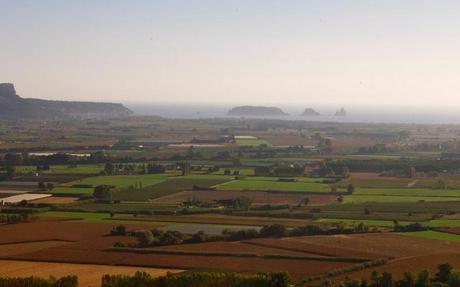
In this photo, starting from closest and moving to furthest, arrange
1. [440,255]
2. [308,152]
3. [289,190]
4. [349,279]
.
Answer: [349,279], [440,255], [289,190], [308,152]

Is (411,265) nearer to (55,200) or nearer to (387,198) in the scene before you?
(387,198)

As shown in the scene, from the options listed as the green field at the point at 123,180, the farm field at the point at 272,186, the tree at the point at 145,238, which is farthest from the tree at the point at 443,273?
the green field at the point at 123,180

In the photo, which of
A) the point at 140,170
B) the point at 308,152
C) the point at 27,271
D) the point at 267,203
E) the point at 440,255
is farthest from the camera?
the point at 308,152

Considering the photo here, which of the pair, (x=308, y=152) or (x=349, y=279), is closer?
(x=349, y=279)

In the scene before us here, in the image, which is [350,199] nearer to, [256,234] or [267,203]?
[267,203]

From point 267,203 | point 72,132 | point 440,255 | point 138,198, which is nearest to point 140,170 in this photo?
point 138,198

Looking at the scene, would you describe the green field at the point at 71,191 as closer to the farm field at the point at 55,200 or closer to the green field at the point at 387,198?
the farm field at the point at 55,200
